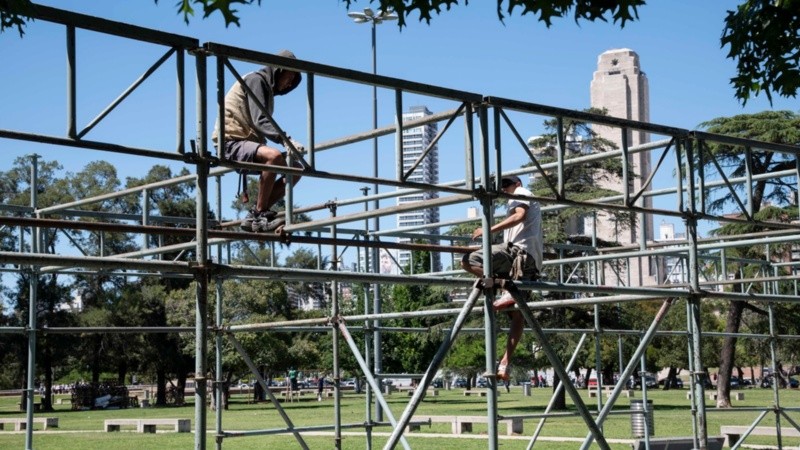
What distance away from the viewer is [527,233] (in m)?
10.9

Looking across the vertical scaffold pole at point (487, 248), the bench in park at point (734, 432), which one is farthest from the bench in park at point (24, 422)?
the vertical scaffold pole at point (487, 248)

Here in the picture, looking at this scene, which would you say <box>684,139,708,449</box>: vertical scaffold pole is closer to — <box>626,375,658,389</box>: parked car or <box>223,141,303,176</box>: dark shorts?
<box>223,141,303,176</box>: dark shorts

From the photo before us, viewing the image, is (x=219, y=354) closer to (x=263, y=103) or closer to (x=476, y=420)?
(x=263, y=103)

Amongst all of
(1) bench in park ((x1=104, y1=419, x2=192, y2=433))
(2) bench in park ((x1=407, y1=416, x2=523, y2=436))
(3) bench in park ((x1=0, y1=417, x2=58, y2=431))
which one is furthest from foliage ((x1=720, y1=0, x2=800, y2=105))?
(3) bench in park ((x1=0, y1=417, x2=58, y2=431))

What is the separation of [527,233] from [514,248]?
43 centimetres

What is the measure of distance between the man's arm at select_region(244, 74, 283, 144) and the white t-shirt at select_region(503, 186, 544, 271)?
263 cm

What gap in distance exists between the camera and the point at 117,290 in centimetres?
6350

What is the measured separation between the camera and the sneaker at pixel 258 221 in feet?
32.3

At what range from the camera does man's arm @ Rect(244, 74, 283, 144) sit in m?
9.01

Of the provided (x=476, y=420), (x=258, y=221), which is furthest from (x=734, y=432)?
(x=258, y=221)

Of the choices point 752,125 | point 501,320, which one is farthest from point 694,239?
point 752,125

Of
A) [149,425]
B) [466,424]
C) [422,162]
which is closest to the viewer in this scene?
[422,162]

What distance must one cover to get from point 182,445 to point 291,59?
16.0 m

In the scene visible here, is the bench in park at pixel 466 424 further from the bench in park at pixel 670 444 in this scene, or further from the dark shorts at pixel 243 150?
the dark shorts at pixel 243 150
